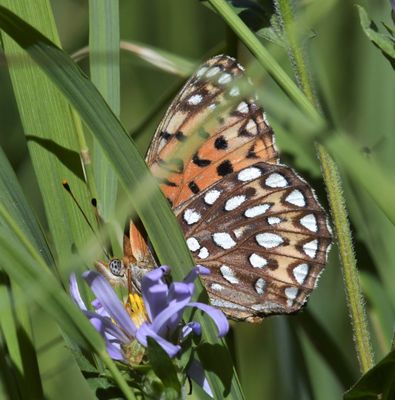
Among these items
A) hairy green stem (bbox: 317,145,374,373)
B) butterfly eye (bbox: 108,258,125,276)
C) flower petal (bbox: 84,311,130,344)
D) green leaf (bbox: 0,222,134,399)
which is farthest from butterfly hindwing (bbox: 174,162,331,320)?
green leaf (bbox: 0,222,134,399)

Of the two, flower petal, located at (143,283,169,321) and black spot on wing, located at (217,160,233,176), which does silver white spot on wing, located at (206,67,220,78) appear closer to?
black spot on wing, located at (217,160,233,176)

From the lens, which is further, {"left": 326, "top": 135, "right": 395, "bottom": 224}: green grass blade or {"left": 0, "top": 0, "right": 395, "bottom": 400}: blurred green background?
{"left": 0, "top": 0, "right": 395, "bottom": 400}: blurred green background

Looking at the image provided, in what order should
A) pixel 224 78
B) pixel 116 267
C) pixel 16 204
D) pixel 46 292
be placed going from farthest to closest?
pixel 224 78 → pixel 116 267 → pixel 16 204 → pixel 46 292

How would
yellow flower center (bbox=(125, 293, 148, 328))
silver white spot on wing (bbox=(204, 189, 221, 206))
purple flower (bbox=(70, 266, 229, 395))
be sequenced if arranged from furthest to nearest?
silver white spot on wing (bbox=(204, 189, 221, 206))
yellow flower center (bbox=(125, 293, 148, 328))
purple flower (bbox=(70, 266, 229, 395))

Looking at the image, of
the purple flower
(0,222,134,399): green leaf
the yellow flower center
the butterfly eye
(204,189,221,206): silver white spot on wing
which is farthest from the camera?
(204,189,221,206): silver white spot on wing

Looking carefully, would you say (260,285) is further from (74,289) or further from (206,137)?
(74,289)

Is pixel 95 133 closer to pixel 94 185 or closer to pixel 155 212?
pixel 155 212

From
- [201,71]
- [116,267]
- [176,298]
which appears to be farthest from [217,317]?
[201,71]

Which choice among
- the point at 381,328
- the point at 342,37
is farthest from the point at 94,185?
the point at 342,37
